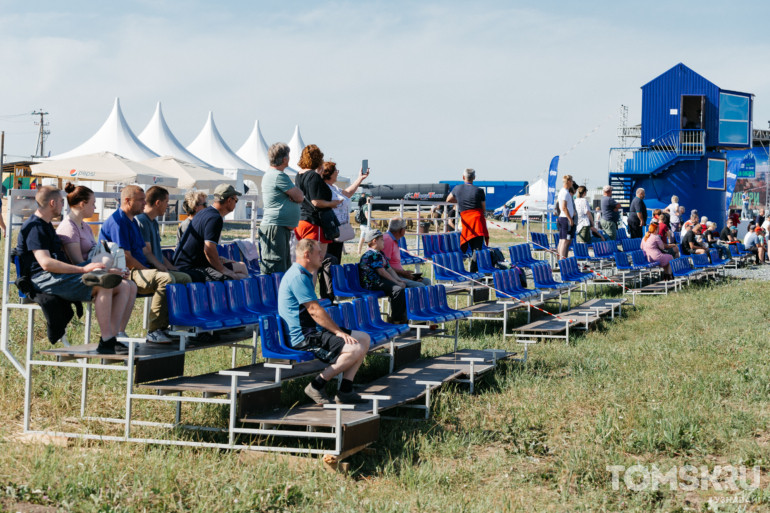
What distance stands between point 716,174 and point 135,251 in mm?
33662

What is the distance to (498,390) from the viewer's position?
7793 millimetres

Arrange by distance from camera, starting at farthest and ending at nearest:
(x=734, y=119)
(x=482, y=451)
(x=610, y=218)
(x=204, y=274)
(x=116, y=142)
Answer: (x=734, y=119)
(x=116, y=142)
(x=610, y=218)
(x=204, y=274)
(x=482, y=451)

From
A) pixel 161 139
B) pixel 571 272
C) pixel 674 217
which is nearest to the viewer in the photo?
pixel 571 272

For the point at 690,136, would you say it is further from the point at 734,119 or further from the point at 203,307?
the point at 203,307

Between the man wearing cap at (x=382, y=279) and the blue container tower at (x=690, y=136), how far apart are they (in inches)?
1139

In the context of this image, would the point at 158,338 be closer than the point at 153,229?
Yes

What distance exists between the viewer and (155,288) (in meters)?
6.96

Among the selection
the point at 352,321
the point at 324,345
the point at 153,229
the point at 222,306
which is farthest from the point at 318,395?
the point at 153,229

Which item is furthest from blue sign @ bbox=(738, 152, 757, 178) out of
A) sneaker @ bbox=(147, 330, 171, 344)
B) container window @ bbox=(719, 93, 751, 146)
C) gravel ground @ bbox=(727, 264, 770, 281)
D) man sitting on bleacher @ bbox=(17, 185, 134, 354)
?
man sitting on bleacher @ bbox=(17, 185, 134, 354)

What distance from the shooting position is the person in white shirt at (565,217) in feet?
50.9

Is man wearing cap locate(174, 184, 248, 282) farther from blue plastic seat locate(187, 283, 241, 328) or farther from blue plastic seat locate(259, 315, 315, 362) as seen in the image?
blue plastic seat locate(259, 315, 315, 362)

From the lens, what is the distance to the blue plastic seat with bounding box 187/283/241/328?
687 centimetres

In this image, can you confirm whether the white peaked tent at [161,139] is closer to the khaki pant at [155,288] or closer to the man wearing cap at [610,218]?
the man wearing cap at [610,218]

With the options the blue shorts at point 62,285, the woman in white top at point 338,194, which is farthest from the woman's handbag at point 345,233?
the blue shorts at point 62,285
